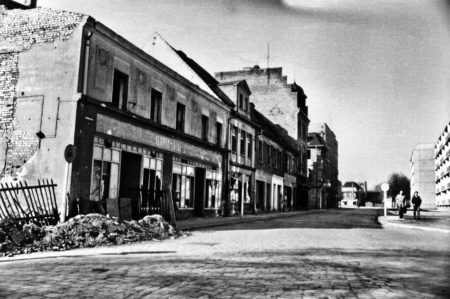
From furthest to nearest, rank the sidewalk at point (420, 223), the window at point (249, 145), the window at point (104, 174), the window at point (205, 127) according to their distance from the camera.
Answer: the window at point (249, 145) → the window at point (205, 127) → the sidewalk at point (420, 223) → the window at point (104, 174)

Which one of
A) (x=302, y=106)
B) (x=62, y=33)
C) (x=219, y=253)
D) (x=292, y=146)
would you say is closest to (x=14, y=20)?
(x=62, y=33)

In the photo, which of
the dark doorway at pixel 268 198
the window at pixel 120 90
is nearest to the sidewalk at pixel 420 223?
the dark doorway at pixel 268 198

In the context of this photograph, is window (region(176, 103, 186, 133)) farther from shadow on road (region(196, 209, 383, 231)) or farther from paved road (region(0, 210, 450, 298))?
paved road (region(0, 210, 450, 298))

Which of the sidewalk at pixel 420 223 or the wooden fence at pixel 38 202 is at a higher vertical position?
the wooden fence at pixel 38 202

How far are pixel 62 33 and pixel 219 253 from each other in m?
10.1

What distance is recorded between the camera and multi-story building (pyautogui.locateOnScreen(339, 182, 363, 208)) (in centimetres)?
12515

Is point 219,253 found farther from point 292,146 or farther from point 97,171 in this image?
point 292,146

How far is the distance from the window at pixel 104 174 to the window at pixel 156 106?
11.1 feet

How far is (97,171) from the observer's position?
1441 centimetres

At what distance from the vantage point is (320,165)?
67750mm

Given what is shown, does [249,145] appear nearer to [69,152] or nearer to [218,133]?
[218,133]

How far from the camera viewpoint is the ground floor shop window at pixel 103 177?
13896 millimetres

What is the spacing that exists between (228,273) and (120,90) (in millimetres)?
11634

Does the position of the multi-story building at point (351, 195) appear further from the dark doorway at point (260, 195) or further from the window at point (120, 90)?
the window at point (120, 90)
